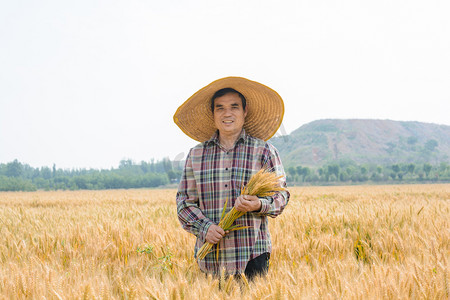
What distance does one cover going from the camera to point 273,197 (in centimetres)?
266

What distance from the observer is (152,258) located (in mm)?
3557

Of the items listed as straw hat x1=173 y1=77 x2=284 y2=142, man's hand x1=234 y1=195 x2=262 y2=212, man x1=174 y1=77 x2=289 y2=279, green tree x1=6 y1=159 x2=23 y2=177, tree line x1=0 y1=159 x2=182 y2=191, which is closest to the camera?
man's hand x1=234 y1=195 x2=262 y2=212

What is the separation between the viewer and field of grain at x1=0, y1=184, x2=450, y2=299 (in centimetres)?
191

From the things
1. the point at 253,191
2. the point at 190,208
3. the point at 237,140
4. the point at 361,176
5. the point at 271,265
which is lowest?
the point at 361,176

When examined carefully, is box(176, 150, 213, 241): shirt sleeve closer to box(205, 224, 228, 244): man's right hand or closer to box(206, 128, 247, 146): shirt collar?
box(205, 224, 228, 244): man's right hand

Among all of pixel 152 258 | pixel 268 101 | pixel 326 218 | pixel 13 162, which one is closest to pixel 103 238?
pixel 152 258

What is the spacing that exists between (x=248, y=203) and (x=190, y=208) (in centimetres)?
58

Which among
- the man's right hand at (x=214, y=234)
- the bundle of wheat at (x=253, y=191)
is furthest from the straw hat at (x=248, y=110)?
the man's right hand at (x=214, y=234)

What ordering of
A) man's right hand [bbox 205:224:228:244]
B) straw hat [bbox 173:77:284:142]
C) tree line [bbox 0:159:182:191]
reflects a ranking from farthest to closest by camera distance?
tree line [bbox 0:159:182:191], straw hat [bbox 173:77:284:142], man's right hand [bbox 205:224:228:244]

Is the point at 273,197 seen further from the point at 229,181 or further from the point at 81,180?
the point at 81,180

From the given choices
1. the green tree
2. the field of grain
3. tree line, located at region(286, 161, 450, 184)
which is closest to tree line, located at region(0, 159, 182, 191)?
the green tree

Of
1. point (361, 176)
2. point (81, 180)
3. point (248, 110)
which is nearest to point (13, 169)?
point (81, 180)

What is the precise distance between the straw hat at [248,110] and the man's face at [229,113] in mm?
119

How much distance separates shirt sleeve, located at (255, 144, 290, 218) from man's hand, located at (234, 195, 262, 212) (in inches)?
2.4
